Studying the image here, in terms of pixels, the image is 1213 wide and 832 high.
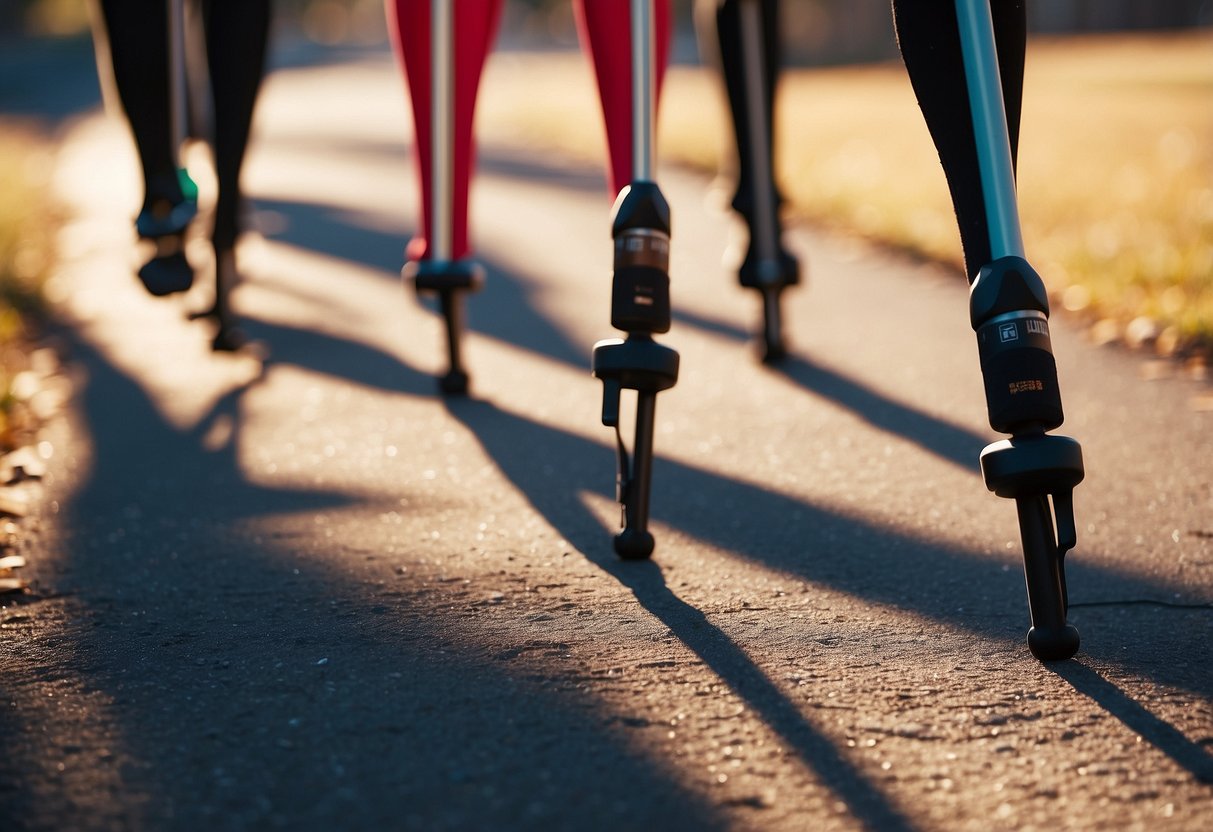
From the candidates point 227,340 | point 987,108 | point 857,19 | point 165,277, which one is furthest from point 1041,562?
point 857,19

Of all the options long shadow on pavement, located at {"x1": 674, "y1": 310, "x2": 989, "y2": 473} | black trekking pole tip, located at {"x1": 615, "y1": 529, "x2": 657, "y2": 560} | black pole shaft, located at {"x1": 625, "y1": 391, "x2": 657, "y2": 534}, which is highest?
black pole shaft, located at {"x1": 625, "y1": 391, "x2": 657, "y2": 534}

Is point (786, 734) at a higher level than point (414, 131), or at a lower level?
lower

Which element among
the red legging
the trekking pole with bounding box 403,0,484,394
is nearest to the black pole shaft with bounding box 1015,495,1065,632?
the red legging

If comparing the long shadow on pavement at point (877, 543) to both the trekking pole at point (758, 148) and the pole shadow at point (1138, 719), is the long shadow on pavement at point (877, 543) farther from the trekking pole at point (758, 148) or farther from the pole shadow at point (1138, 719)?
the trekking pole at point (758, 148)

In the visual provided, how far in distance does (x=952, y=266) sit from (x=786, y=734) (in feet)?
14.2

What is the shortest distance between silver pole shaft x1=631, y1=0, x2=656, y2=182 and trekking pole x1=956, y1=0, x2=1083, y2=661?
67cm

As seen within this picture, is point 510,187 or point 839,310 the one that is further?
point 510,187

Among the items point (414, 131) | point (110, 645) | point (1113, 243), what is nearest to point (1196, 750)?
point (110, 645)

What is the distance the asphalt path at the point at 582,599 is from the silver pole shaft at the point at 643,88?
69cm

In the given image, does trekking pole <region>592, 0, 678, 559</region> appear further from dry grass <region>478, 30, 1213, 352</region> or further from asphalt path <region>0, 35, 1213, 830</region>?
dry grass <region>478, 30, 1213, 352</region>

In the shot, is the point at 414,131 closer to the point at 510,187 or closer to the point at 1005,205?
the point at 1005,205

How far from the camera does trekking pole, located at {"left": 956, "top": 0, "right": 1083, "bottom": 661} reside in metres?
2.01

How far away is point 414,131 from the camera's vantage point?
3832 mm

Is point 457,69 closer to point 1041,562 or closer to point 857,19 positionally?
point 1041,562
